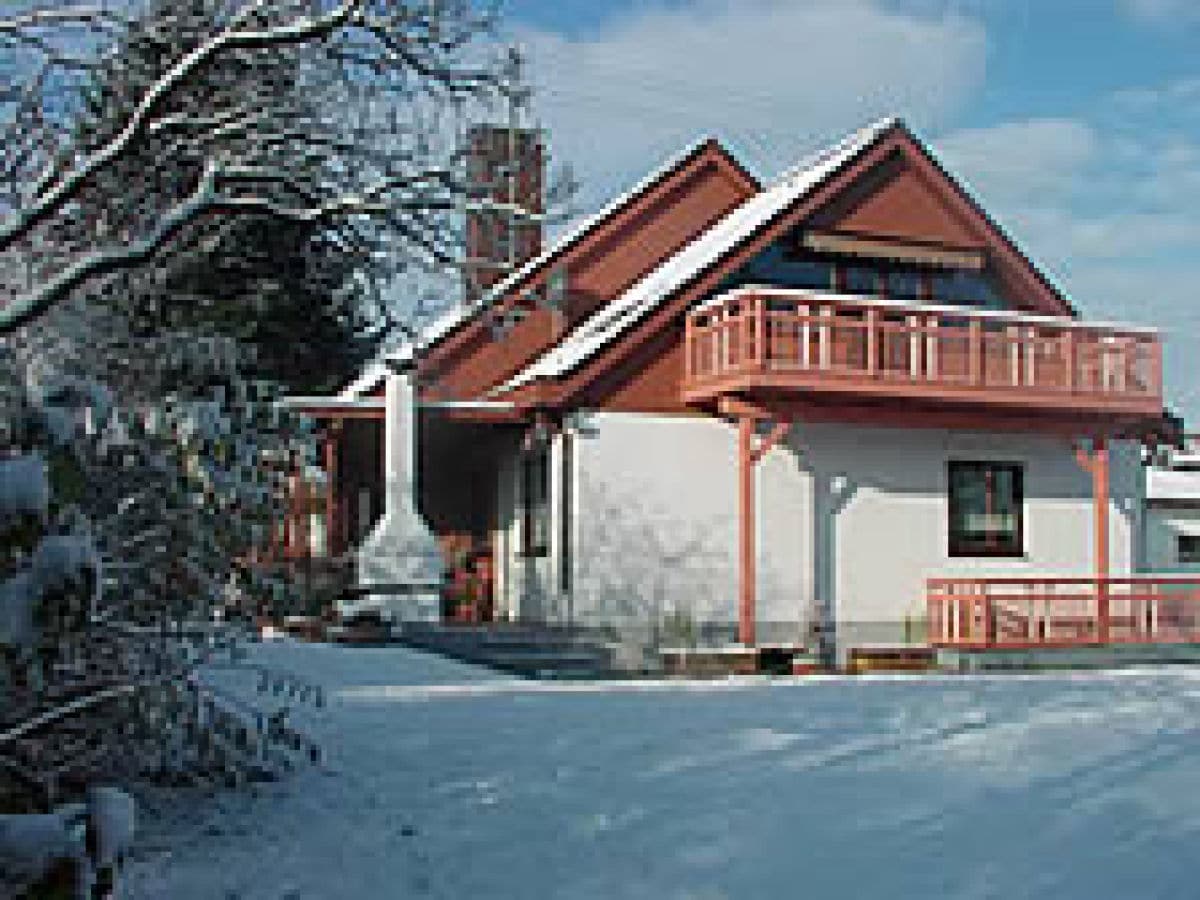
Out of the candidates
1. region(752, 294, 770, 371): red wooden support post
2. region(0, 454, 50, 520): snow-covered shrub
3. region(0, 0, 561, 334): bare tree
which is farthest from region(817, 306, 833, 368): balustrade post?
region(0, 454, 50, 520): snow-covered shrub

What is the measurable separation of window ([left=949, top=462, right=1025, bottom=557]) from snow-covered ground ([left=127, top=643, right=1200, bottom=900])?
9379 mm

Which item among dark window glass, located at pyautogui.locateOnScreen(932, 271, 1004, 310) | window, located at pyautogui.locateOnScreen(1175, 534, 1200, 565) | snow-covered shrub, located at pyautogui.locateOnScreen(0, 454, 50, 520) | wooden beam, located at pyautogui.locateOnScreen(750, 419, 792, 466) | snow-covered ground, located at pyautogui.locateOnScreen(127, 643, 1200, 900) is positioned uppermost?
dark window glass, located at pyautogui.locateOnScreen(932, 271, 1004, 310)

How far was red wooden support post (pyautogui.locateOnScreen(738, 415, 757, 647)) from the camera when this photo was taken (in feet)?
54.8

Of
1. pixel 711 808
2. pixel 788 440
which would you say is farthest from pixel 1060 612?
pixel 711 808

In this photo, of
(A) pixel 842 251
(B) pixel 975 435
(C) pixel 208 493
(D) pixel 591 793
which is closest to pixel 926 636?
(B) pixel 975 435

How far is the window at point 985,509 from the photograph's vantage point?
1898cm

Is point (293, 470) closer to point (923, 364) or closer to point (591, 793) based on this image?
point (591, 793)

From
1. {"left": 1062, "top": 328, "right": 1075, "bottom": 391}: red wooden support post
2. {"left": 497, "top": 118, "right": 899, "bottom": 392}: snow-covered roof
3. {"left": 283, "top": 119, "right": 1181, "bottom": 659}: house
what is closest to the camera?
{"left": 283, "top": 119, "right": 1181, "bottom": 659}: house

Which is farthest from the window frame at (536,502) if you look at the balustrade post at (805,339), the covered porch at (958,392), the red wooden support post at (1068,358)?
the red wooden support post at (1068,358)

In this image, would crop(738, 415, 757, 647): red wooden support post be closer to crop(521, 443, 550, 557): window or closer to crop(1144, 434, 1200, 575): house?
crop(521, 443, 550, 557): window

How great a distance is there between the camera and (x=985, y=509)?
19.2 m

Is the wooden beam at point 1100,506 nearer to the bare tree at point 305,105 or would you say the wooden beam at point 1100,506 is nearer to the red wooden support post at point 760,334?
the red wooden support post at point 760,334

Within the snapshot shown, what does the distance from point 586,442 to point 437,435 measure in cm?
331

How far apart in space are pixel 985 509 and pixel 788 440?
3378mm
